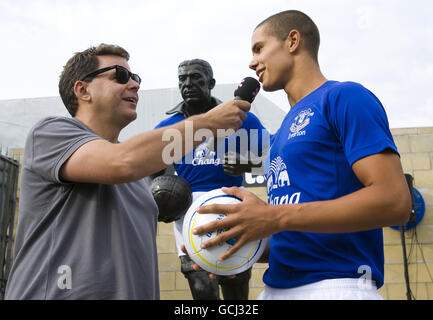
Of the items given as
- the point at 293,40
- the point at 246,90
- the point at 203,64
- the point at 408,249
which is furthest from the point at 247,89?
the point at 408,249

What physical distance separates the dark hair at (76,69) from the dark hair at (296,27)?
81cm

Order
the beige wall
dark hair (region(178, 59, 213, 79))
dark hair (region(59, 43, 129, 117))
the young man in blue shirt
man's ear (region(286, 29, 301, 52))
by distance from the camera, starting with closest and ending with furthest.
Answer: the young man in blue shirt < man's ear (region(286, 29, 301, 52)) < dark hair (region(59, 43, 129, 117)) < dark hair (region(178, 59, 213, 79)) < the beige wall

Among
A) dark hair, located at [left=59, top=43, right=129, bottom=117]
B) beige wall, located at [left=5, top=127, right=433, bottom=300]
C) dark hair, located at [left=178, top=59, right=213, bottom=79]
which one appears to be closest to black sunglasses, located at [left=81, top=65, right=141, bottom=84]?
dark hair, located at [left=59, top=43, right=129, bottom=117]

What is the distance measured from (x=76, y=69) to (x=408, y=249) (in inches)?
224

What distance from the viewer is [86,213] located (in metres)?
1.73

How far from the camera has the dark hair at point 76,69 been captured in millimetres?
2180

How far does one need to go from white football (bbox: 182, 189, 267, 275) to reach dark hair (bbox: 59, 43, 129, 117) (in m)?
0.85

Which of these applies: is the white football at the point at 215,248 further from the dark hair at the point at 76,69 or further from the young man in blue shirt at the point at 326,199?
the dark hair at the point at 76,69

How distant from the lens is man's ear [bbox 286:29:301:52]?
206 centimetres

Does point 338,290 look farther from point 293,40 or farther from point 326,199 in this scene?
point 293,40

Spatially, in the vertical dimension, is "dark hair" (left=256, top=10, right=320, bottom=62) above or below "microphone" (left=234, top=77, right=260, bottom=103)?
above

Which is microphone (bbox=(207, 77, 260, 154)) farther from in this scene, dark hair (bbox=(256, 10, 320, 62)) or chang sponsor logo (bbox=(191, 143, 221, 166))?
chang sponsor logo (bbox=(191, 143, 221, 166))
